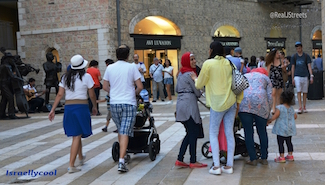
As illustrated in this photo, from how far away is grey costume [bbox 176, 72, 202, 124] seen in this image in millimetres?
6039

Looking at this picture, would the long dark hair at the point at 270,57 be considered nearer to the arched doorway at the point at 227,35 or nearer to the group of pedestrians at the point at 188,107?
the group of pedestrians at the point at 188,107

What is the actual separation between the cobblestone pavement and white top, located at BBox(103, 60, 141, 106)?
3.62 ft

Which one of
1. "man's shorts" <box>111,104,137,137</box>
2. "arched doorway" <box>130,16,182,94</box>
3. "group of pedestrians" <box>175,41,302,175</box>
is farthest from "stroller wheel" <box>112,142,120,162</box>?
"arched doorway" <box>130,16,182,94</box>

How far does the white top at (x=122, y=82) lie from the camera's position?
20.3 feet

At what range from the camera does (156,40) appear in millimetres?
21016

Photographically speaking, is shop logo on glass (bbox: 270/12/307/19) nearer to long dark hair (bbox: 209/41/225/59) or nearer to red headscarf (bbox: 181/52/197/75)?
red headscarf (bbox: 181/52/197/75)

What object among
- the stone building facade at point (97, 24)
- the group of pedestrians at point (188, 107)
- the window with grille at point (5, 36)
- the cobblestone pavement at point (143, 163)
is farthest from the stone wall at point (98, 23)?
the group of pedestrians at point (188, 107)

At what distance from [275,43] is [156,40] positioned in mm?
10893

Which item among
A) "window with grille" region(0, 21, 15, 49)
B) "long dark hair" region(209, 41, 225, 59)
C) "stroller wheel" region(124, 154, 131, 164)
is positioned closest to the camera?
"long dark hair" region(209, 41, 225, 59)

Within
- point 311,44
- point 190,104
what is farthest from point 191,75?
point 311,44

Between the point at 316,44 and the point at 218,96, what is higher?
the point at 316,44

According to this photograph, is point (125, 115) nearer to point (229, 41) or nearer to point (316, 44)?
point (229, 41)

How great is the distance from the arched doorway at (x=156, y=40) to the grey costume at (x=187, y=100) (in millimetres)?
14024

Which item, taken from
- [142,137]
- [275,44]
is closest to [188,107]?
[142,137]
